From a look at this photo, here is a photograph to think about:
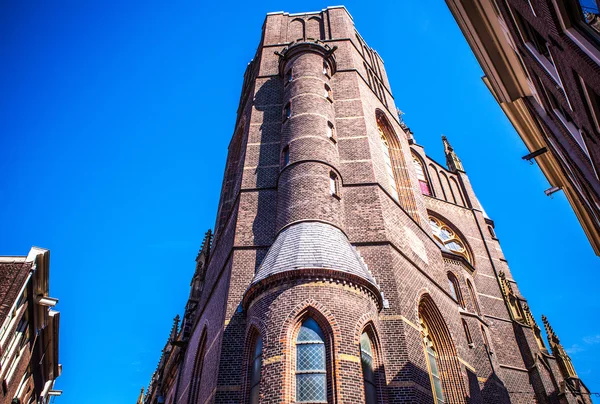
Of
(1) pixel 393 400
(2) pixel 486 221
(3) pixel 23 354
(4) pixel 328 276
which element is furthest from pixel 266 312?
(2) pixel 486 221

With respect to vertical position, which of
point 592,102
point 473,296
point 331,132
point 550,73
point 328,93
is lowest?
point 592,102

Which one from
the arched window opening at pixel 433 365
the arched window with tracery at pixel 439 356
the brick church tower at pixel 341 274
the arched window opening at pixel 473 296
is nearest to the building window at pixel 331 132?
the brick church tower at pixel 341 274

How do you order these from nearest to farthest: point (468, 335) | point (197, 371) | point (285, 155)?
point (197, 371), point (285, 155), point (468, 335)

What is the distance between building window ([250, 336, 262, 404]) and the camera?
10516mm

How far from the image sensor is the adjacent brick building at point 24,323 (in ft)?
49.1

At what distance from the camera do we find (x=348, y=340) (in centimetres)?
1056

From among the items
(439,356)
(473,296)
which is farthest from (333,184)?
(473,296)

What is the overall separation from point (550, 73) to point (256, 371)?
932 cm

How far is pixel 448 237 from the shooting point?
24.1 meters

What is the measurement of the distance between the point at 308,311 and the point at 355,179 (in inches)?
260

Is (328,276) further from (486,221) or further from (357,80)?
(486,221)

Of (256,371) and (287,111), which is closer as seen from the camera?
(256,371)

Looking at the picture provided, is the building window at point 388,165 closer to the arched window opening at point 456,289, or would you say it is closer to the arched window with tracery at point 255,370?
the arched window opening at point 456,289

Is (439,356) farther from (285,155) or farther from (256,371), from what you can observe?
(285,155)
